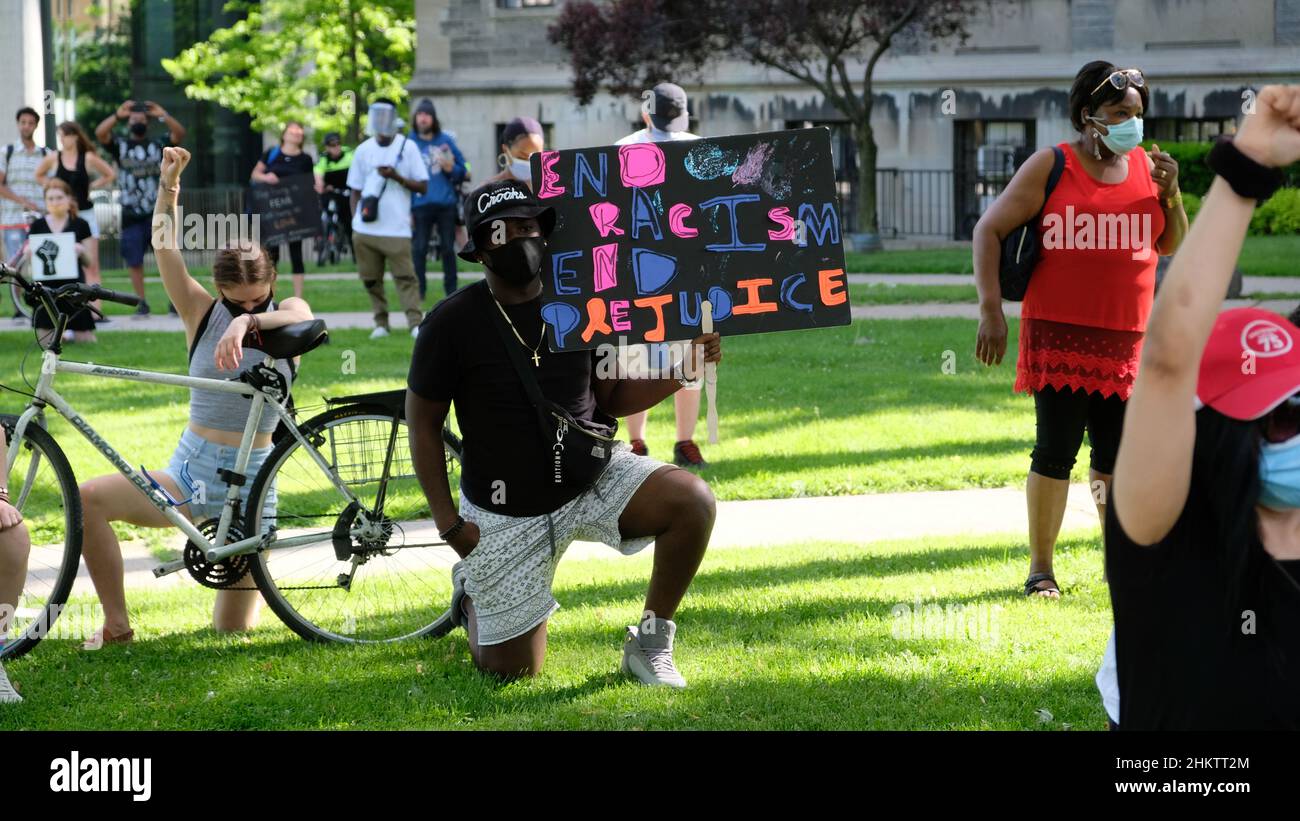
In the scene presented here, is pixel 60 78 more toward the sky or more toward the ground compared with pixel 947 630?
more toward the sky

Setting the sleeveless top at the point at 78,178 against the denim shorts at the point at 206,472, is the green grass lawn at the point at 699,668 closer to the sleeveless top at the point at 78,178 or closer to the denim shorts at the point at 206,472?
the denim shorts at the point at 206,472

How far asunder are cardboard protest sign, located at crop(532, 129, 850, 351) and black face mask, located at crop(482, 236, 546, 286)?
13 cm

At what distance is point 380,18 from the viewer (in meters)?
32.9

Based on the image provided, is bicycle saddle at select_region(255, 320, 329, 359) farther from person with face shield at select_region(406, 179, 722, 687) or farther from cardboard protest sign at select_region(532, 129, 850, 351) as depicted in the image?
cardboard protest sign at select_region(532, 129, 850, 351)

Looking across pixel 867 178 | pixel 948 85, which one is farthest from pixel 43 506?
pixel 948 85

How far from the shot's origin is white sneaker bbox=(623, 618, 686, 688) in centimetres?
506

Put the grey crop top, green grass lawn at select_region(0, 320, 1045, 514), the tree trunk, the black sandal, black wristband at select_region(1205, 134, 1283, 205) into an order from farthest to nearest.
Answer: the tree trunk < green grass lawn at select_region(0, 320, 1045, 514) < the black sandal < the grey crop top < black wristband at select_region(1205, 134, 1283, 205)

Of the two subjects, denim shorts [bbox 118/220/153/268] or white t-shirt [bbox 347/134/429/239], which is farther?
denim shorts [bbox 118/220/153/268]

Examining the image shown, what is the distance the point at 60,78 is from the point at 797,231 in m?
33.8

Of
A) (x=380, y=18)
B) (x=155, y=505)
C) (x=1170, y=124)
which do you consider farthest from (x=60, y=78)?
(x=155, y=505)

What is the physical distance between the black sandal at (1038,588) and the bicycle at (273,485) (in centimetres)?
224

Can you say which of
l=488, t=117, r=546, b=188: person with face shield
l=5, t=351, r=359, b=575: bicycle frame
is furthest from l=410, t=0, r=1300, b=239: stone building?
l=5, t=351, r=359, b=575: bicycle frame

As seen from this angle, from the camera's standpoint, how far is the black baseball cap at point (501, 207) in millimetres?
4871

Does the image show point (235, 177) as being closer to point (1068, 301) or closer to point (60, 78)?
point (60, 78)
